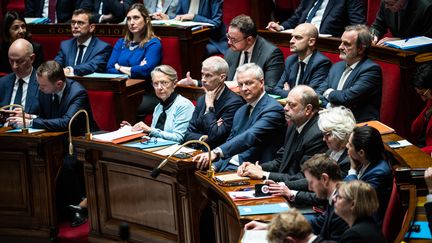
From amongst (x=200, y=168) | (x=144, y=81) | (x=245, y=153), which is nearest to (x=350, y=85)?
(x=245, y=153)

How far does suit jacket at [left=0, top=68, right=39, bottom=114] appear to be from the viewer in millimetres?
6422

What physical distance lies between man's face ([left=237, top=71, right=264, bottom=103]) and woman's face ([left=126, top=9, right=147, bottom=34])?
2.09m

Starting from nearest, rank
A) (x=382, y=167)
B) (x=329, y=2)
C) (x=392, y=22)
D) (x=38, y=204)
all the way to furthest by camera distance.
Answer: (x=382, y=167) < (x=38, y=204) < (x=392, y=22) < (x=329, y=2)

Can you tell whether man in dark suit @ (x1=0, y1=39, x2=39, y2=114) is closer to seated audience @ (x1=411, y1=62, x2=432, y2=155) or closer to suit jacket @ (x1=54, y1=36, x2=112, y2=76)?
suit jacket @ (x1=54, y1=36, x2=112, y2=76)

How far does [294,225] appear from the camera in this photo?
11.0 feet

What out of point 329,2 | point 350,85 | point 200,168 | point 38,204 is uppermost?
point 329,2

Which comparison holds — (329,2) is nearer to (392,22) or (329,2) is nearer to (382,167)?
(392,22)

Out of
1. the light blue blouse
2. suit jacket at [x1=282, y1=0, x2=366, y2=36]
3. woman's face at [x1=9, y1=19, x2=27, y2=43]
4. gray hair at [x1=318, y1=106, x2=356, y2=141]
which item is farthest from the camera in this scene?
woman's face at [x1=9, y1=19, x2=27, y2=43]

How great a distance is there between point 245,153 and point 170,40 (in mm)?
2444

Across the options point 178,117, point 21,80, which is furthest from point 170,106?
point 21,80

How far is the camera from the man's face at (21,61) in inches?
254

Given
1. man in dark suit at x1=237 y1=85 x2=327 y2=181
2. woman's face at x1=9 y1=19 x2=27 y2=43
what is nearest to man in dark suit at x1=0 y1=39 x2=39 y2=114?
woman's face at x1=9 y1=19 x2=27 y2=43

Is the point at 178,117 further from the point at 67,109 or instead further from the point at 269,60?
the point at 269,60

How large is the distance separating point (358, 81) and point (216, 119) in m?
1.00
